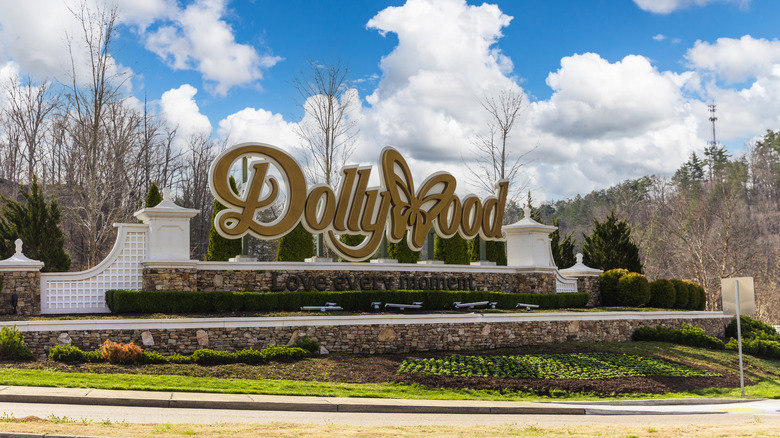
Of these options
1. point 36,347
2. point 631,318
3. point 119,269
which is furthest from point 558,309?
point 36,347

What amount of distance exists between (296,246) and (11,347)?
1177 centimetres

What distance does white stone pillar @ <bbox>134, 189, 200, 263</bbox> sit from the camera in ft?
77.1

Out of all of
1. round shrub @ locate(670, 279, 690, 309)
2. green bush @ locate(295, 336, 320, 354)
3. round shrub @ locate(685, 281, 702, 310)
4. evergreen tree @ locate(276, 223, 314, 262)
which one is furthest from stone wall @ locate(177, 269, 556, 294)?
round shrub @ locate(685, 281, 702, 310)

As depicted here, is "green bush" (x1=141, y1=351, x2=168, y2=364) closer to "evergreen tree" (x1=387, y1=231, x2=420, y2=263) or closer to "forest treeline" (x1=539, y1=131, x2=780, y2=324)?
"evergreen tree" (x1=387, y1=231, x2=420, y2=263)

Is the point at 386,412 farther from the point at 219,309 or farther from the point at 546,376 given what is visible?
the point at 219,309

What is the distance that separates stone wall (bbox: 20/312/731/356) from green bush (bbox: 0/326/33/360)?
0.63m

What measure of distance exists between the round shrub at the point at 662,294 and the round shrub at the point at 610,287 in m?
1.65

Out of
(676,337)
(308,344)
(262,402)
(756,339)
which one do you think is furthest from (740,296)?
Answer: (262,402)

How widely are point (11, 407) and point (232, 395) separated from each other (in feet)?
14.5

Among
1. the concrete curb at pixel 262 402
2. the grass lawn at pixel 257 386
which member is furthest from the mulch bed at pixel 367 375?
the concrete curb at pixel 262 402

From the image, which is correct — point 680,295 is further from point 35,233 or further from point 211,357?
point 35,233

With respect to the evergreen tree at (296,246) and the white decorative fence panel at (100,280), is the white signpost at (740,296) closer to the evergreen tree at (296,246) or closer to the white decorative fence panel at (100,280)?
the evergreen tree at (296,246)

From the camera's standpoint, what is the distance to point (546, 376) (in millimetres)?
20844

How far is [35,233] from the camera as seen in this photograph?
1042 inches
